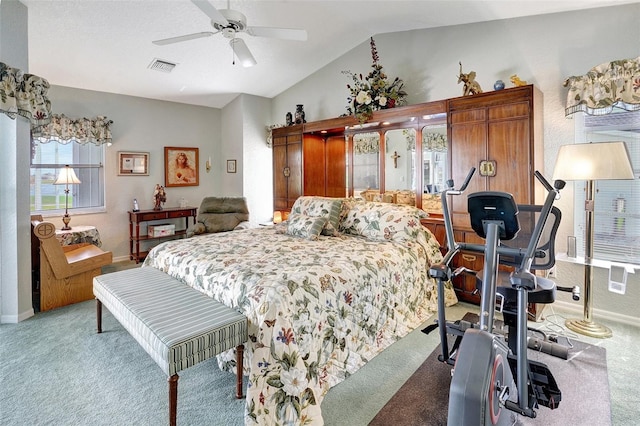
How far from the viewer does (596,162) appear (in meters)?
2.71

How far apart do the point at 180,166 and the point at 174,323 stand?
182 inches

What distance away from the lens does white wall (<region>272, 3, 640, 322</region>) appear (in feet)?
9.84

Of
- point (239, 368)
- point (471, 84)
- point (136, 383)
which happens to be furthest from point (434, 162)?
point (136, 383)

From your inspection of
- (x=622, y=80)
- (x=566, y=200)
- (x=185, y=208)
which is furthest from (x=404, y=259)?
(x=185, y=208)

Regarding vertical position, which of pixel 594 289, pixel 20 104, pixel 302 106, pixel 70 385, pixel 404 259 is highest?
pixel 302 106

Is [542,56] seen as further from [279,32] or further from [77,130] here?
[77,130]

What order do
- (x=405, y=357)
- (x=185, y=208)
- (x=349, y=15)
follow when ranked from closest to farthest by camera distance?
(x=405, y=357) → (x=349, y=15) → (x=185, y=208)

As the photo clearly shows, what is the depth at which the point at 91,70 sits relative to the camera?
Answer: 4.45 m

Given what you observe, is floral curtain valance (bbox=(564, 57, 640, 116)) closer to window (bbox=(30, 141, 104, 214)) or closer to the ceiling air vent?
the ceiling air vent

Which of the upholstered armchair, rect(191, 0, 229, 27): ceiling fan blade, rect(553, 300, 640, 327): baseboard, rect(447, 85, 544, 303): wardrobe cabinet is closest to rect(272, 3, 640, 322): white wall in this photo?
rect(553, 300, 640, 327): baseboard

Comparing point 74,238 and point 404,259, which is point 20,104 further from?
point 404,259

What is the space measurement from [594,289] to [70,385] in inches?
172

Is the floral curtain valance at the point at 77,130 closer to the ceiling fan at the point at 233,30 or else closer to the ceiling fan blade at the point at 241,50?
the ceiling fan at the point at 233,30

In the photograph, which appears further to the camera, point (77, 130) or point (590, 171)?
point (77, 130)
